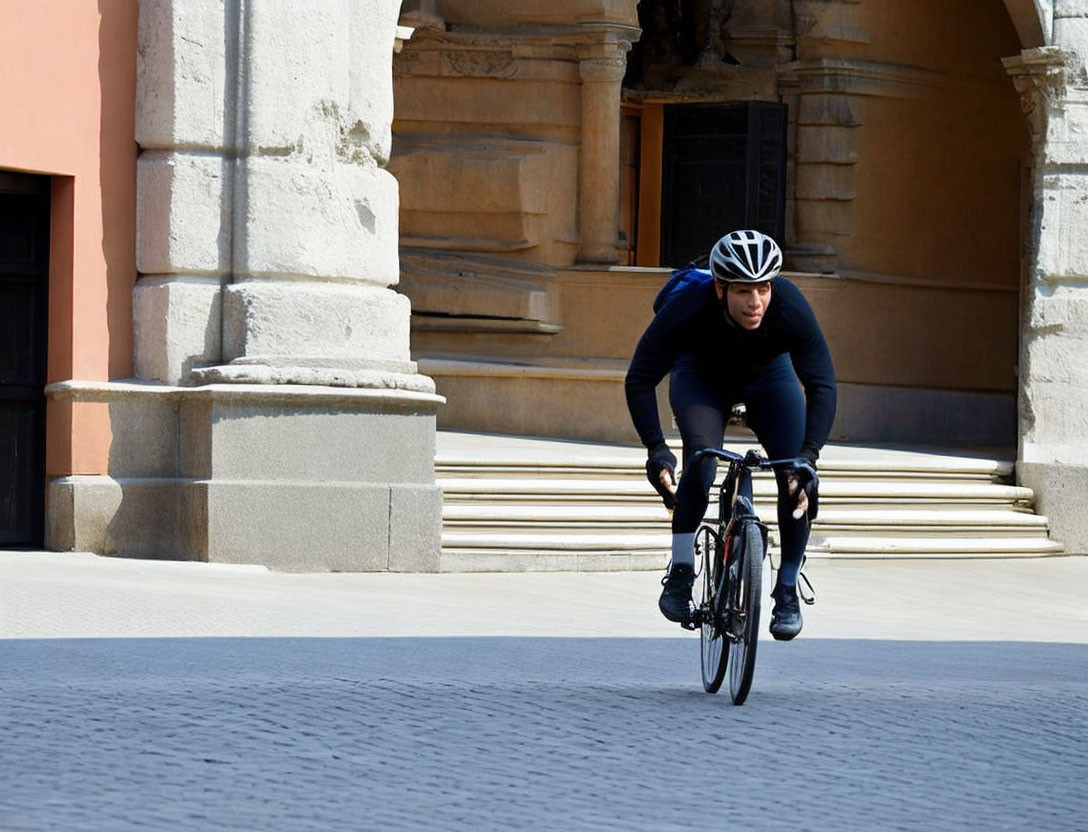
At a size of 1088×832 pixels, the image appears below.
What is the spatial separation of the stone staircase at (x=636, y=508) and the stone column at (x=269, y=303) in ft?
2.84

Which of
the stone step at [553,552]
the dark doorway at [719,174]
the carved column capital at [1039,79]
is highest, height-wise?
the carved column capital at [1039,79]

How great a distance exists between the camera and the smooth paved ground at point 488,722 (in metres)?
5.21

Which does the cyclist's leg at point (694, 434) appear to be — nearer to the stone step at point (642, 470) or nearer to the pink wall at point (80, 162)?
the pink wall at point (80, 162)

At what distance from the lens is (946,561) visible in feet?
51.9

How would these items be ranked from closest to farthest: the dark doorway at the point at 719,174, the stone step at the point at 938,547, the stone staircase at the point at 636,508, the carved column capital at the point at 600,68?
1. the stone staircase at the point at 636,508
2. the stone step at the point at 938,547
3. the carved column capital at the point at 600,68
4. the dark doorway at the point at 719,174

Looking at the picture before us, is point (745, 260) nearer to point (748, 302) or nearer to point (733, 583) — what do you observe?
point (748, 302)

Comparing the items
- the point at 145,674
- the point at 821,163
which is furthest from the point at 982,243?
the point at 145,674

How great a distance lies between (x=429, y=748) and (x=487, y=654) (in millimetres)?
2677

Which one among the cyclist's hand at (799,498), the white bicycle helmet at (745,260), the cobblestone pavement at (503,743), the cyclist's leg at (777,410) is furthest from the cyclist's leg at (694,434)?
the cobblestone pavement at (503,743)

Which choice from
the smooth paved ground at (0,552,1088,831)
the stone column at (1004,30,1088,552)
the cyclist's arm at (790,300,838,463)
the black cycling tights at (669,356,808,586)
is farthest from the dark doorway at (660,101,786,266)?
the cyclist's arm at (790,300,838,463)

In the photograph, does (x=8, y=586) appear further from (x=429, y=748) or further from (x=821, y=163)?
(x=821, y=163)

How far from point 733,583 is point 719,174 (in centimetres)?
1341

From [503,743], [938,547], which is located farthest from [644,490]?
[503,743]

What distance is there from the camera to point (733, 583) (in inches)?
287
